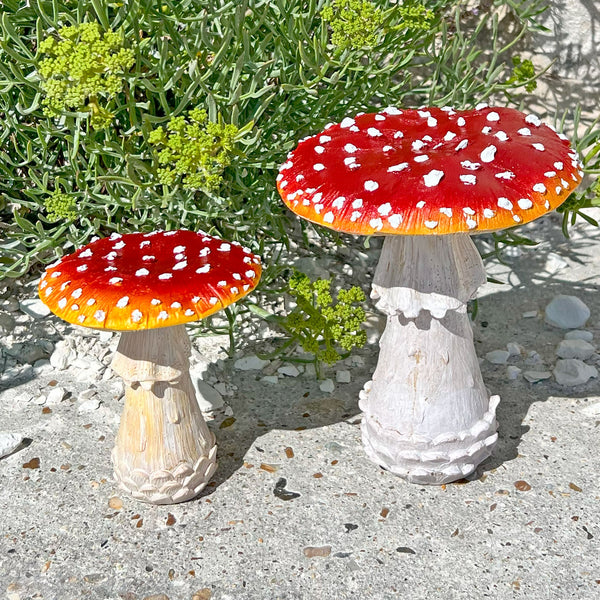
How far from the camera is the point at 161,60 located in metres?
2.01

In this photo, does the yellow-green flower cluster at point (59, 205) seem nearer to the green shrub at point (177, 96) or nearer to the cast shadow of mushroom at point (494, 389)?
the green shrub at point (177, 96)

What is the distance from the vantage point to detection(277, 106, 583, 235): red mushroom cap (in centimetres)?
171

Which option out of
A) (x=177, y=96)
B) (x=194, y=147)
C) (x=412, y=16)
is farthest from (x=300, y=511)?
(x=412, y=16)

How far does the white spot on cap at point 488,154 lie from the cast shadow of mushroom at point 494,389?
2.84 feet

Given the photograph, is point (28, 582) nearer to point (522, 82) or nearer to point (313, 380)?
point (313, 380)

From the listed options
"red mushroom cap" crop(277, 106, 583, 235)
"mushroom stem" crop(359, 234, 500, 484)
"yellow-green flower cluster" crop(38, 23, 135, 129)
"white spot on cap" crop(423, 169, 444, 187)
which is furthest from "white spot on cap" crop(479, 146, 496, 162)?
"yellow-green flower cluster" crop(38, 23, 135, 129)

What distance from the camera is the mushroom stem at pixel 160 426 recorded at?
2016 millimetres

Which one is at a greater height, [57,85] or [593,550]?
[57,85]

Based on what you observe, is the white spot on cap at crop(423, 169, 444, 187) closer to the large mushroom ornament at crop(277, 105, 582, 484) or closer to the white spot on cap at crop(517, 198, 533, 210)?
the large mushroom ornament at crop(277, 105, 582, 484)

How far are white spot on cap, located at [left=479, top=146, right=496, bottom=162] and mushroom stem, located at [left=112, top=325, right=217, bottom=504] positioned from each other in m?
0.81

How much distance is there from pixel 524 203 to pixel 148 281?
82cm

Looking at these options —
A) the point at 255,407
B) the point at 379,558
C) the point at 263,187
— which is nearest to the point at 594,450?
the point at 379,558

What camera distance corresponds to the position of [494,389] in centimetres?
253

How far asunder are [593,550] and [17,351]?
5.96 ft
